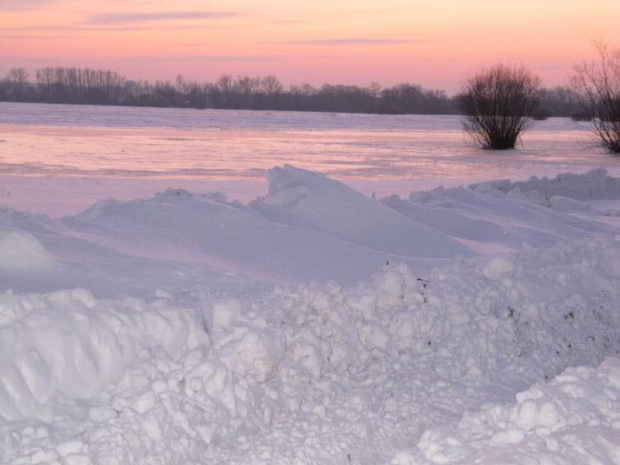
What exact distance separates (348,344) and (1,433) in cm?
227

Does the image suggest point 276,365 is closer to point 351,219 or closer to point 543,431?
point 543,431

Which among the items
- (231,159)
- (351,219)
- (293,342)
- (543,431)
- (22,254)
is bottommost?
(543,431)

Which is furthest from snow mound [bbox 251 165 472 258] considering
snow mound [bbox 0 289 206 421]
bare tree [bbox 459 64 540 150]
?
bare tree [bbox 459 64 540 150]

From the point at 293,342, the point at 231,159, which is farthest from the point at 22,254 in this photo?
the point at 231,159

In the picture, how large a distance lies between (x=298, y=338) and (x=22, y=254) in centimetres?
204

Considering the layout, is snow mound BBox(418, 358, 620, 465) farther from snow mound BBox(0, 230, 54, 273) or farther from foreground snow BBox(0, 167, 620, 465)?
snow mound BBox(0, 230, 54, 273)

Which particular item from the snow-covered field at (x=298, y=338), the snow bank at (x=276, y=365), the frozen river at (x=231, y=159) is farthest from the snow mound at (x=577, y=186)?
the snow bank at (x=276, y=365)

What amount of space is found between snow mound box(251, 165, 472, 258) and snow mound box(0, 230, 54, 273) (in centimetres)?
298

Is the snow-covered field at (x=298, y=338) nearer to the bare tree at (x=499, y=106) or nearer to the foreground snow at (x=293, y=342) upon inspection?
the foreground snow at (x=293, y=342)

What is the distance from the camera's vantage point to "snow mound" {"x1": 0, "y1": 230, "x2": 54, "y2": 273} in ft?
17.1

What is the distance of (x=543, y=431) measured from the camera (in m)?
3.88

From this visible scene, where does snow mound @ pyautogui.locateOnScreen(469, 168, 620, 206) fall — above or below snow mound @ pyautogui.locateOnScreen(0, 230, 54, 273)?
below

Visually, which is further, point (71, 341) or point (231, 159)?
point (231, 159)

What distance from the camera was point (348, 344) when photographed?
5070mm
